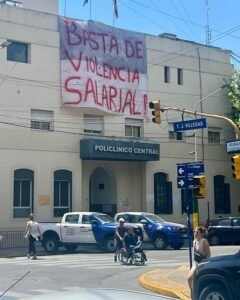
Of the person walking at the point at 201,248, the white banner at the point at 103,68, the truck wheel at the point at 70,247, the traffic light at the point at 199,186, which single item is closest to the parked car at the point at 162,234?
the truck wheel at the point at 70,247

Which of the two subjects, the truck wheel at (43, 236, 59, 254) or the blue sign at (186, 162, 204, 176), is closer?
the blue sign at (186, 162, 204, 176)

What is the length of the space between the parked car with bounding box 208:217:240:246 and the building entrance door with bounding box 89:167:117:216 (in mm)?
7060

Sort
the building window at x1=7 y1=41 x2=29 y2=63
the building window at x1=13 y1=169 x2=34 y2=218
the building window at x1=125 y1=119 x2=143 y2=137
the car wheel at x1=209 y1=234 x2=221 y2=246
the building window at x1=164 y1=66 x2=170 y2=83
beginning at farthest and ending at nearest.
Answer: the building window at x1=164 y1=66 x2=170 y2=83 < the building window at x1=125 y1=119 x2=143 y2=137 < the building window at x1=7 y1=41 x2=29 y2=63 < the car wheel at x1=209 y1=234 x2=221 y2=246 < the building window at x1=13 y1=169 x2=34 y2=218

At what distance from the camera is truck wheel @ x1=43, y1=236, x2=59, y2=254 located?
26.0m

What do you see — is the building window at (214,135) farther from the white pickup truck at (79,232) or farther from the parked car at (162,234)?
the white pickup truck at (79,232)

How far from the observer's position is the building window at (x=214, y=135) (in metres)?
39.3

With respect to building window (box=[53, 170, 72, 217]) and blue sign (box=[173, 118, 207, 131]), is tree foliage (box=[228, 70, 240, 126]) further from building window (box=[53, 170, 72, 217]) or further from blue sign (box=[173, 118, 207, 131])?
blue sign (box=[173, 118, 207, 131])

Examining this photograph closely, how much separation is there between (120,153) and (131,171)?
3.59 meters

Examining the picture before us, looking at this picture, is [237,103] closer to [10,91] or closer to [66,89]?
[66,89]

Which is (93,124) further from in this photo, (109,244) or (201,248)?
(201,248)

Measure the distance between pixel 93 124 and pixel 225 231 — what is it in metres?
9.92

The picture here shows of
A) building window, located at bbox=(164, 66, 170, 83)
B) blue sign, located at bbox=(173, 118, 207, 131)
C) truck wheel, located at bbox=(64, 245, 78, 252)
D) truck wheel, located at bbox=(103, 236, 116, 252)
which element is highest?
building window, located at bbox=(164, 66, 170, 83)

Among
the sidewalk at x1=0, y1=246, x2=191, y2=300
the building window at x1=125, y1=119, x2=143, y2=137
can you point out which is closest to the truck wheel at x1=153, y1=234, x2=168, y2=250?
the sidewalk at x1=0, y1=246, x2=191, y2=300

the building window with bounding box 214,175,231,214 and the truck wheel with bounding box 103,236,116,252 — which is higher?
the building window with bounding box 214,175,231,214
